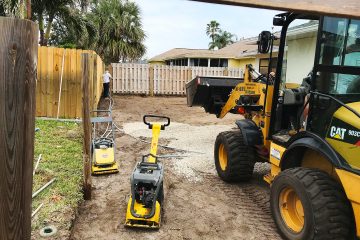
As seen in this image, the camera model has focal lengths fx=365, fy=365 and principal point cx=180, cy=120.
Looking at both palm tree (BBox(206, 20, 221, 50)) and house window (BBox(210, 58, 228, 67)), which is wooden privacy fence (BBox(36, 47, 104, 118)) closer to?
house window (BBox(210, 58, 228, 67))

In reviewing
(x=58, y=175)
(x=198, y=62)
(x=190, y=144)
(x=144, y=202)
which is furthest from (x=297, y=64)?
(x=198, y=62)

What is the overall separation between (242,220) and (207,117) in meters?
9.53

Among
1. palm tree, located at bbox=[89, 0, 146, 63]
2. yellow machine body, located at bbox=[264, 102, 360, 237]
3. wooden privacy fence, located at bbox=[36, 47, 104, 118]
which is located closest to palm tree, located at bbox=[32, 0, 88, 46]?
wooden privacy fence, located at bbox=[36, 47, 104, 118]

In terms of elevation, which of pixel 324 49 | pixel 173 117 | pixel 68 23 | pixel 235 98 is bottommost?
pixel 173 117

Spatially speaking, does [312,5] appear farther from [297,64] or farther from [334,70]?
[297,64]

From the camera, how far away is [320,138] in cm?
376

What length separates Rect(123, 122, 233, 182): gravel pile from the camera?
704 centimetres

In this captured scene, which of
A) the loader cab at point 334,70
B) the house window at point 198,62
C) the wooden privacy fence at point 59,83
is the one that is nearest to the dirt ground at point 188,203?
the loader cab at point 334,70

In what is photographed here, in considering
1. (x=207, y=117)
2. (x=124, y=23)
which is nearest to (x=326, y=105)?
(x=207, y=117)

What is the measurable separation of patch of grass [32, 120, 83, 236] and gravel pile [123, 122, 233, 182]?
1942 mm

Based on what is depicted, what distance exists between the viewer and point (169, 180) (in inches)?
245

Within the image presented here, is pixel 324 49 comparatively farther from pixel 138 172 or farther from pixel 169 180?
pixel 169 180

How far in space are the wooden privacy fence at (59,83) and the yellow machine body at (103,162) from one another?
4034 mm

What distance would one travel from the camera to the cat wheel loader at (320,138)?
3.46m
